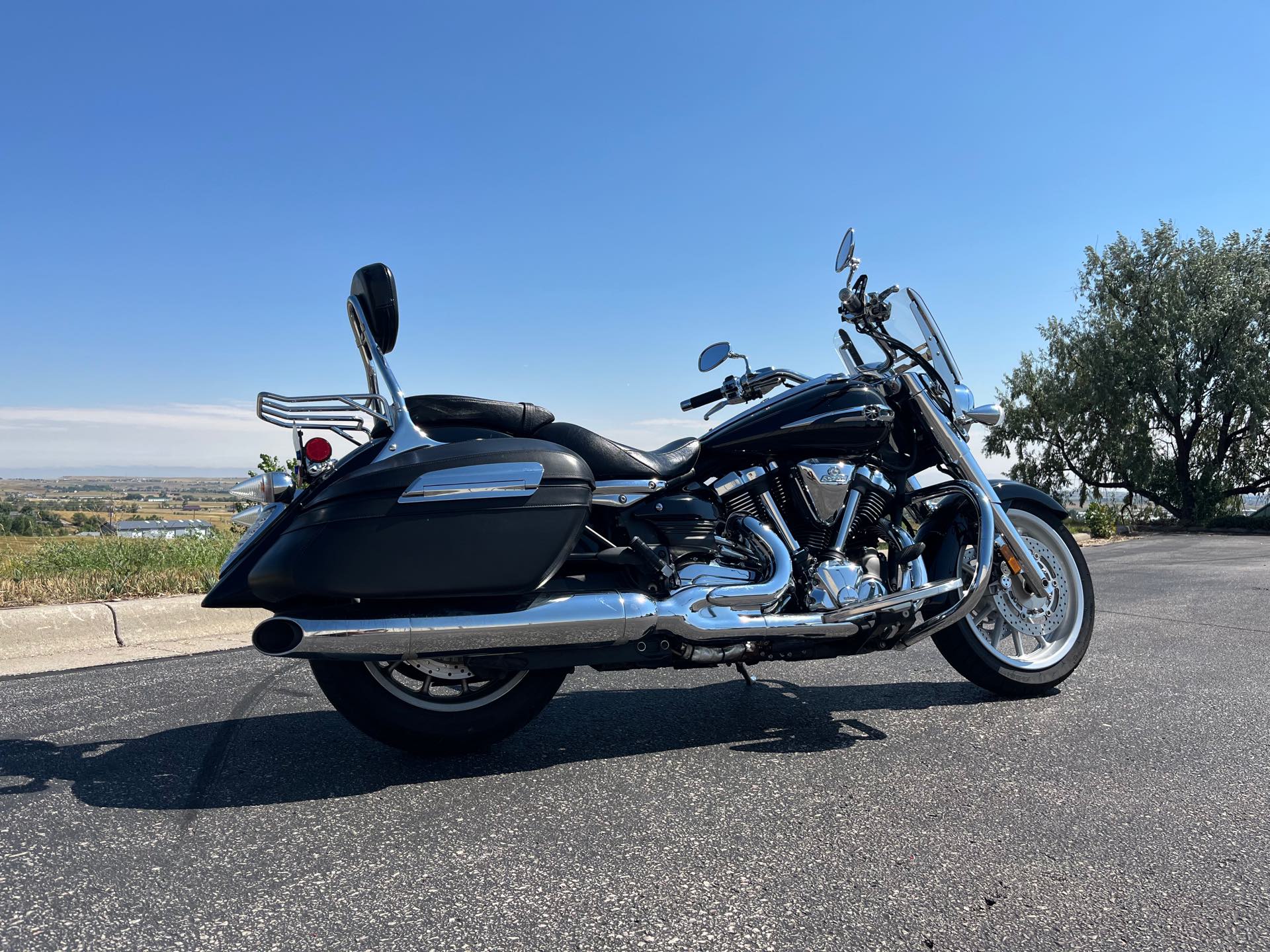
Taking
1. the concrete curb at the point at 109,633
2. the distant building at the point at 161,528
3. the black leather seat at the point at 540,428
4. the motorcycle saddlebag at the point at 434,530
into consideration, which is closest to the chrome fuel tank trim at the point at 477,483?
the motorcycle saddlebag at the point at 434,530

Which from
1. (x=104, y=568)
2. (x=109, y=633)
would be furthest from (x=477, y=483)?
(x=104, y=568)

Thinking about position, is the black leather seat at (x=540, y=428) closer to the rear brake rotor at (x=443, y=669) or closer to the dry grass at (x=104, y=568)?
the rear brake rotor at (x=443, y=669)

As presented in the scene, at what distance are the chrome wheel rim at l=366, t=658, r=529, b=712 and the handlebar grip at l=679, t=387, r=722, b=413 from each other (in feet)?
4.94

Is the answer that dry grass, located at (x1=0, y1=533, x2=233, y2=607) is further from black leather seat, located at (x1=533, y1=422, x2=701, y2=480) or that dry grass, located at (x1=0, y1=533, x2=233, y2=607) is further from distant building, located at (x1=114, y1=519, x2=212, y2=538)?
black leather seat, located at (x1=533, y1=422, x2=701, y2=480)

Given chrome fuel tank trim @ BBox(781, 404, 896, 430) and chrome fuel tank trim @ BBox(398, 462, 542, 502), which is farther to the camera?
chrome fuel tank trim @ BBox(781, 404, 896, 430)

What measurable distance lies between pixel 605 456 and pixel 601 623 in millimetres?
625

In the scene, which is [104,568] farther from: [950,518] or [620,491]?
[950,518]

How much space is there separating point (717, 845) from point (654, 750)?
2.66 feet

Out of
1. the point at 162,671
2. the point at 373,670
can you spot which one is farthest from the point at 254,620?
the point at 373,670

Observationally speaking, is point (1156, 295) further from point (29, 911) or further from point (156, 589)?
point (29, 911)

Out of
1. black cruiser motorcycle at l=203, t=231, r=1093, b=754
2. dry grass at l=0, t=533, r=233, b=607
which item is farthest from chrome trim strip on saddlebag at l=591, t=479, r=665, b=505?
dry grass at l=0, t=533, r=233, b=607

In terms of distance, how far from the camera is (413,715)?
2.90 meters

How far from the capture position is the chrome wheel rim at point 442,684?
2926 millimetres

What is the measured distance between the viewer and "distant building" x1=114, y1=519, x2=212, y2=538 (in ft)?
21.0
